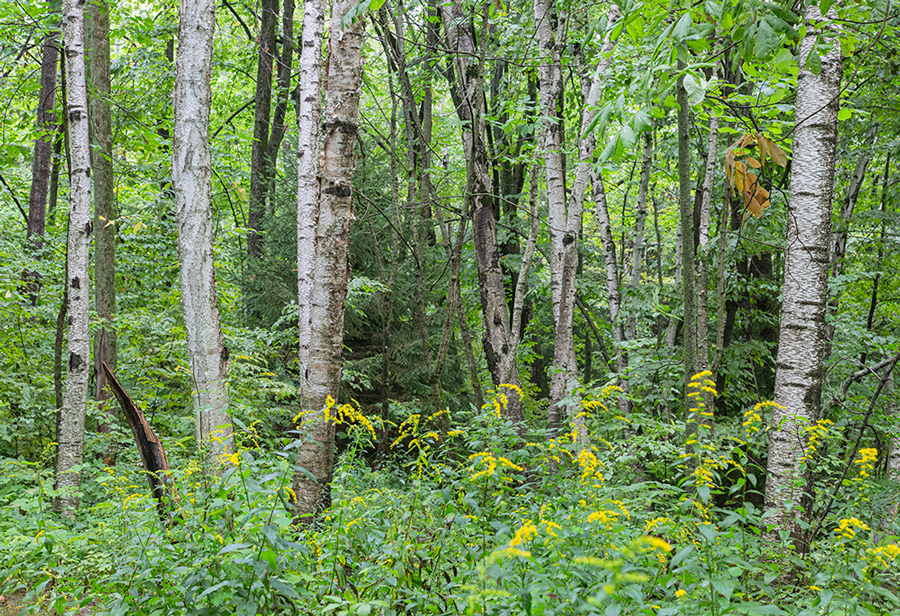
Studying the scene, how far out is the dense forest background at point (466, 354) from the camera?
91.5 inches

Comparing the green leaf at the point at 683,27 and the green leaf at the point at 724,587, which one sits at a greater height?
the green leaf at the point at 683,27

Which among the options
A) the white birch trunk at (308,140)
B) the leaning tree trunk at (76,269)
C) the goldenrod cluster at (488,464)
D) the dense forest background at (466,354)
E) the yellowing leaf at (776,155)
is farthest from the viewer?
the white birch trunk at (308,140)

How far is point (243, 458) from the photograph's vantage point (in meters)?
2.55

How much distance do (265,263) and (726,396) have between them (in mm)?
6393

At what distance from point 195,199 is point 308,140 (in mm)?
2704

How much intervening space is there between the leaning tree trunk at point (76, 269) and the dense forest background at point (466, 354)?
28 millimetres

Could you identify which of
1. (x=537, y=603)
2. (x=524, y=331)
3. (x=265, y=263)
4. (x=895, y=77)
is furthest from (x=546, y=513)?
(x=524, y=331)

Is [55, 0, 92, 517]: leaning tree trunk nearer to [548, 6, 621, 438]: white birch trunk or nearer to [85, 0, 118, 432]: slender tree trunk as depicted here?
[85, 0, 118, 432]: slender tree trunk

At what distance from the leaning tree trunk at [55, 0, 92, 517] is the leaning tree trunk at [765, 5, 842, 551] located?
18.5 feet

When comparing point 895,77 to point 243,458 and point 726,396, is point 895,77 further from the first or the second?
point 243,458

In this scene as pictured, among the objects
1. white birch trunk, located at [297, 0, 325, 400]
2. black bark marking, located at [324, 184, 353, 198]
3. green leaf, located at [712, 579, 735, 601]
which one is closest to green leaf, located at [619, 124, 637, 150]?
green leaf, located at [712, 579, 735, 601]

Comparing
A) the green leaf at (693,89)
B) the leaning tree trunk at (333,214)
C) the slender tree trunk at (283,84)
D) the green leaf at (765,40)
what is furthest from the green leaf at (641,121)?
the slender tree trunk at (283,84)

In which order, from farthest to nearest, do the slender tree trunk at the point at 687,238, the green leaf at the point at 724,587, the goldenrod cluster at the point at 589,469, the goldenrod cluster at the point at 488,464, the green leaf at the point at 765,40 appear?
the slender tree trunk at the point at 687,238, the goldenrod cluster at the point at 589,469, the goldenrod cluster at the point at 488,464, the green leaf at the point at 765,40, the green leaf at the point at 724,587

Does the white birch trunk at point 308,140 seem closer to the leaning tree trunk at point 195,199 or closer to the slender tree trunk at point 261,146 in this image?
the leaning tree trunk at point 195,199
